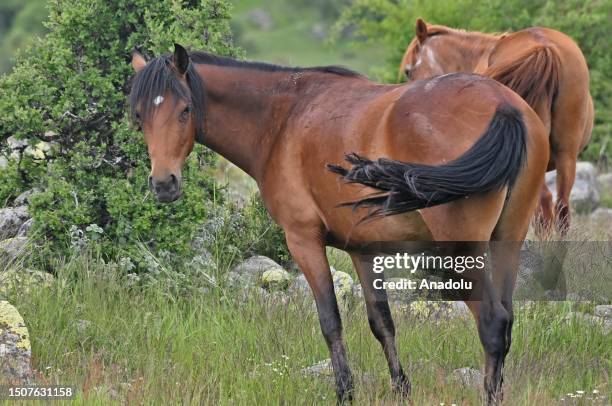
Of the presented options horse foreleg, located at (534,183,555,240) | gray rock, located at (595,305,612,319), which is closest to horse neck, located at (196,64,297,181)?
gray rock, located at (595,305,612,319)

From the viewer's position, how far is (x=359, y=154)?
16.8 feet

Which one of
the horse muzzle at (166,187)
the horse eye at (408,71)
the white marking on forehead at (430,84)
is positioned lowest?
the horse muzzle at (166,187)

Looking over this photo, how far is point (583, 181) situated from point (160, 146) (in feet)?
30.3

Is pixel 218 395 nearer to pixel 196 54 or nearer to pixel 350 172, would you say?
pixel 350 172

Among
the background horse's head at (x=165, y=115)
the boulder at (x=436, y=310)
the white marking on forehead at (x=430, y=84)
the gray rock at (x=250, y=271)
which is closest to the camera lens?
the white marking on forehead at (x=430, y=84)

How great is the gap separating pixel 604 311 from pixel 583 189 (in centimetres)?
671

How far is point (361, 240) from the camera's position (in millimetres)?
5293

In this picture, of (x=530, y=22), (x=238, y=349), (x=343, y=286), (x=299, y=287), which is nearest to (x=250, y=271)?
(x=299, y=287)

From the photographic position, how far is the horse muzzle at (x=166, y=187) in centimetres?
532

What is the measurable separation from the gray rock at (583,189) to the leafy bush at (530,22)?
1483mm

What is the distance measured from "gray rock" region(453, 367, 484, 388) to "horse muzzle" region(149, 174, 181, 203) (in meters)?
1.90

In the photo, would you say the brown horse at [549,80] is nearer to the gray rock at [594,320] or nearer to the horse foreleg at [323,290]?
the gray rock at [594,320]

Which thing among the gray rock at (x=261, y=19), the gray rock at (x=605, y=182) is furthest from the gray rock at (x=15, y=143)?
the gray rock at (x=261, y=19)

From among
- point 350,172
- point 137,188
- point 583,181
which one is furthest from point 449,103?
point 583,181
